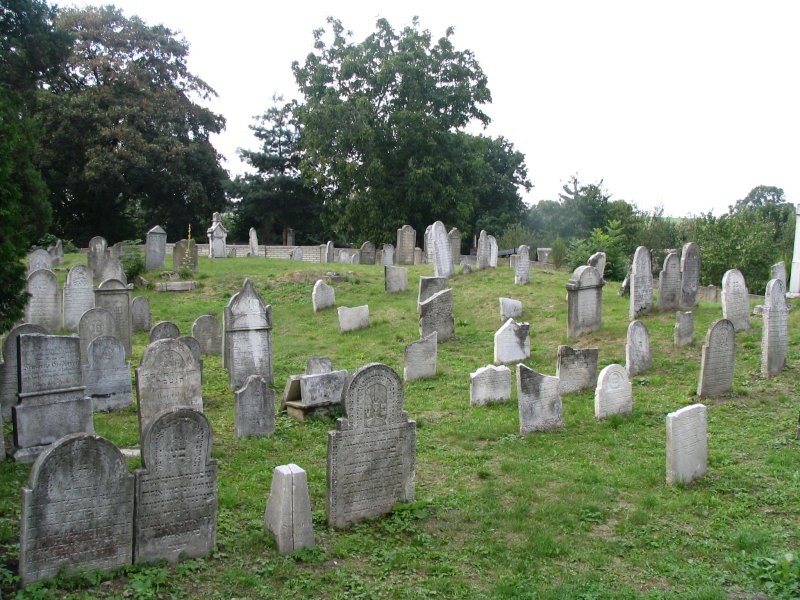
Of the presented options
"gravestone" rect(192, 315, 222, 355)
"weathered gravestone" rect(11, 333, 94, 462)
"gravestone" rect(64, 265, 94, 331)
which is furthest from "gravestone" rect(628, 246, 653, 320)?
"gravestone" rect(64, 265, 94, 331)

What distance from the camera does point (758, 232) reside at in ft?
97.9

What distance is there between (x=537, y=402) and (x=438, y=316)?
669cm

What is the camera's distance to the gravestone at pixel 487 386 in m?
11.3

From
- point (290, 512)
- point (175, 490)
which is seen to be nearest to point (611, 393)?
point (290, 512)

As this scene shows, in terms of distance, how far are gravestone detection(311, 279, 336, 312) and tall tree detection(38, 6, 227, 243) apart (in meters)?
19.9

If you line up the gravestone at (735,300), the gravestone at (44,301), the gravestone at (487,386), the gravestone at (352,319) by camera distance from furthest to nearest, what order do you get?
the gravestone at (352,319)
the gravestone at (44,301)
the gravestone at (735,300)
the gravestone at (487,386)

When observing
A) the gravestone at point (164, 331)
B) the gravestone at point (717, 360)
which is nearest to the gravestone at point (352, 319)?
the gravestone at point (164, 331)

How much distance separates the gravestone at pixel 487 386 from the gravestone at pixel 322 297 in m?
9.61

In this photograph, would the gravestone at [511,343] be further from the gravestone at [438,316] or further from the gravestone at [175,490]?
the gravestone at [175,490]

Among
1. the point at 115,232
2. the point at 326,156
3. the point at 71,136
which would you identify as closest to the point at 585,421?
the point at 326,156

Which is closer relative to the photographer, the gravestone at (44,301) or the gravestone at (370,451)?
the gravestone at (370,451)

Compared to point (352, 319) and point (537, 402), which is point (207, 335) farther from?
point (537, 402)

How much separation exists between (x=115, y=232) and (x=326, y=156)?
14.1m

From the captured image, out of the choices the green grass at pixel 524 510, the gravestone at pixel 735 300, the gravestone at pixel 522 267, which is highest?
the gravestone at pixel 522 267
